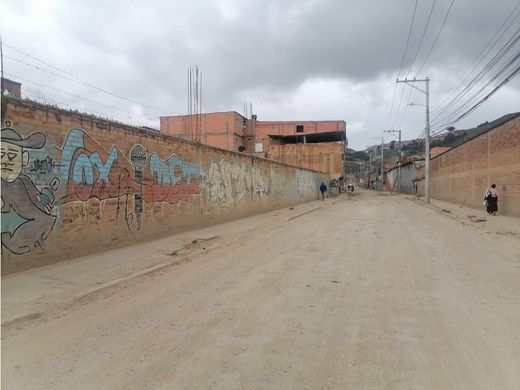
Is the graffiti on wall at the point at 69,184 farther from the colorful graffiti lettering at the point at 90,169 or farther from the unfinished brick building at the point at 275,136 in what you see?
the unfinished brick building at the point at 275,136

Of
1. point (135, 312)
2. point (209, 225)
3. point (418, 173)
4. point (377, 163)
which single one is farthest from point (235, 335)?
point (377, 163)

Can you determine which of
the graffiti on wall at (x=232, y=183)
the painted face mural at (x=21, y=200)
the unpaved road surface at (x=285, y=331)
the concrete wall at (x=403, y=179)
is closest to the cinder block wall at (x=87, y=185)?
the painted face mural at (x=21, y=200)

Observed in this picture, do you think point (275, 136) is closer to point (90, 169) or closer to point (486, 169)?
point (486, 169)

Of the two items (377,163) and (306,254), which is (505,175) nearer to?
(306,254)

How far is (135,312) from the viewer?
229 inches

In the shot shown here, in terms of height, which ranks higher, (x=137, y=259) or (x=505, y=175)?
(x=505, y=175)

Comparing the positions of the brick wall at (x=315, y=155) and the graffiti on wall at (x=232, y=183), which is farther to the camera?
the brick wall at (x=315, y=155)

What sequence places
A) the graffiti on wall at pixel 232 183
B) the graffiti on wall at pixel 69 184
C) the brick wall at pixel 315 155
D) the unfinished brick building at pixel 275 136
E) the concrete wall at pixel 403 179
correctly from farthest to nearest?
the concrete wall at pixel 403 179
the unfinished brick building at pixel 275 136
the brick wall at pixel 315 155
the graffiti on wall at pixel 232 183
the graffiti on wall at pixel 69 184

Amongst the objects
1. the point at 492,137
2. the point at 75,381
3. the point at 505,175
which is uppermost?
the point at 492,137

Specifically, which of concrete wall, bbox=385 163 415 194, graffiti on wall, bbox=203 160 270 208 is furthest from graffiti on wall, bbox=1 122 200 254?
concrete wall, bbox=385 163 415 194

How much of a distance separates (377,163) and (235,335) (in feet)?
379

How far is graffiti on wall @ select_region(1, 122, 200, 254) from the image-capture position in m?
7.49

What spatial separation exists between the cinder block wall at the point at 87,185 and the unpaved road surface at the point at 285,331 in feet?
6.50

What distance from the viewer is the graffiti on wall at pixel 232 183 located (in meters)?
16.5
